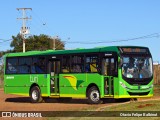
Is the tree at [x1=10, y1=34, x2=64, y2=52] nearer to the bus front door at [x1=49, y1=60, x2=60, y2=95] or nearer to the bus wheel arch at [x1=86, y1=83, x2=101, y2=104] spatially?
the bus front door at [x1=49, y1=60, x2=60, y2=95]

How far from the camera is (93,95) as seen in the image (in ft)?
88.4

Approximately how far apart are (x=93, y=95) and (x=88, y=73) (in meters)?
1.21

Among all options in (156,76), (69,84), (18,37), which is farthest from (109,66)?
(18,37)

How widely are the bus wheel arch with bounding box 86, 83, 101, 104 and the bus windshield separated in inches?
78.1

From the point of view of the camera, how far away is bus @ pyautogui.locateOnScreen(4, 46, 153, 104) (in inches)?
1018

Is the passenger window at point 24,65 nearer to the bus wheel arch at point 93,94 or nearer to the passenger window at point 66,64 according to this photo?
the passenger window at point 66,64

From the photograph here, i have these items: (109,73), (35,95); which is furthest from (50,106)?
(35,95)

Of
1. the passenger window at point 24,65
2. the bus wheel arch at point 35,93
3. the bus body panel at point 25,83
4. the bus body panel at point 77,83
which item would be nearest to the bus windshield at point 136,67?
the bus body panel at point 77,83

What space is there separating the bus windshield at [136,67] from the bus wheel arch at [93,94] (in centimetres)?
198

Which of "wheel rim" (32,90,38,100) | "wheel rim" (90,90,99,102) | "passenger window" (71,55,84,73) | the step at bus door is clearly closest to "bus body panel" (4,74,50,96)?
"wheel rim" (32,90,38,100)

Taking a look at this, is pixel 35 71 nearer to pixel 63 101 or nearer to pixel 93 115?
pixel 63 101

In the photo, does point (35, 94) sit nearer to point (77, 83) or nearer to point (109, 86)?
point (77, 83)

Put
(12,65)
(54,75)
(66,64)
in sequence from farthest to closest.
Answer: (12,65) < (54,75) < (66,64)

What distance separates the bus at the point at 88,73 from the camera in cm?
2586
